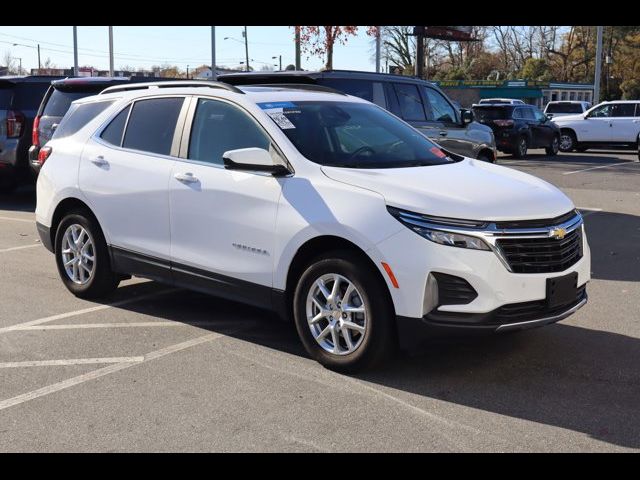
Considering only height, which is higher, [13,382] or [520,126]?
[520,126]

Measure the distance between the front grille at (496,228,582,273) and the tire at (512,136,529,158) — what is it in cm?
2006

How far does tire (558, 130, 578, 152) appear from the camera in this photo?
27438 mm

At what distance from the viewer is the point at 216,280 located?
560 cm

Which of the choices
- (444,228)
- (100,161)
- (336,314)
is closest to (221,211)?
(336,314)

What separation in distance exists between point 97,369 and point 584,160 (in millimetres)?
21259

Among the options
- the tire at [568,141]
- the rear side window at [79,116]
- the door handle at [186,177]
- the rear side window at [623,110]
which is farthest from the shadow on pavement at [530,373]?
the tire at [568,141]

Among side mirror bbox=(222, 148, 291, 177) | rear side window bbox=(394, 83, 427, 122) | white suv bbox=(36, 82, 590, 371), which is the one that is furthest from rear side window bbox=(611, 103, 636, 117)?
side mirror bbox=(222, 148, 291, 177)

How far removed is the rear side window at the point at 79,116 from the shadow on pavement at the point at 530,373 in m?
1.93

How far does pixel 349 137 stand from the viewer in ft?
18.8

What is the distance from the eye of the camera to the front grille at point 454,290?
14.8ft

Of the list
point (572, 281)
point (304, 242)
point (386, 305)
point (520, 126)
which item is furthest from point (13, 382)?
point (520, 126)

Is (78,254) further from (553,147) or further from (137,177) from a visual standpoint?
(553,147)

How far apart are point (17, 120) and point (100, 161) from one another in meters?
7.18

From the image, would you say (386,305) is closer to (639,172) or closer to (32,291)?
(32,291)
